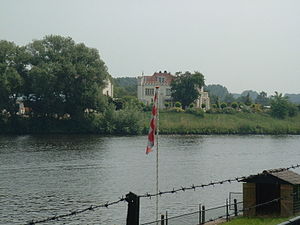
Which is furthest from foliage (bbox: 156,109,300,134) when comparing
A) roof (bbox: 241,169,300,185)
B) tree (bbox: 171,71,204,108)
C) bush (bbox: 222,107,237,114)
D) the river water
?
roof (bbox: 241,169,300,185)

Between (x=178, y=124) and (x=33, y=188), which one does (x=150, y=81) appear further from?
(x=33, y=188)

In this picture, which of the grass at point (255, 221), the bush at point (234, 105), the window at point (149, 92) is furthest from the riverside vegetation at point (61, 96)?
the grass at point (255, 221)

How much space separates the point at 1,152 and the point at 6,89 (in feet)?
92.8

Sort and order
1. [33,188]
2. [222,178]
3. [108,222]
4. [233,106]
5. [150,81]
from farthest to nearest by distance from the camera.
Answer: [150,81]
[233,106]
[222,178]
[33,188]
[108,222]

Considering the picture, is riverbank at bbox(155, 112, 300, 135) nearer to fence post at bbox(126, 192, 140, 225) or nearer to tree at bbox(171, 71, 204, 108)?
tree at bbox(171, 71, 204, 108)

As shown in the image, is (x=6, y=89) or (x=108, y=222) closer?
(x=108, y=222)

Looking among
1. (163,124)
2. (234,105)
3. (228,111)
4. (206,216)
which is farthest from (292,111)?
(206,216)

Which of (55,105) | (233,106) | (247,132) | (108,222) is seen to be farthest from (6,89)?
(108,222)

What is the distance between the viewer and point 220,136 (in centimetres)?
9788

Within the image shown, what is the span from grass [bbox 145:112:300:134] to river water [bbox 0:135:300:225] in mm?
19272

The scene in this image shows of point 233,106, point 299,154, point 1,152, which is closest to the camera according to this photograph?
point 1,152

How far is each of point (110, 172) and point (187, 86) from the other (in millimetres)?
78875

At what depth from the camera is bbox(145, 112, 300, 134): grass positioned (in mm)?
101375

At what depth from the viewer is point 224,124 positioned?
347ft
